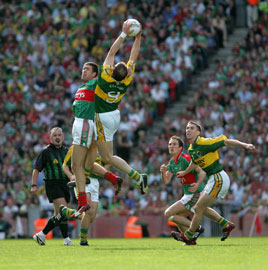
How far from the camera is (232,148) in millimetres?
21812

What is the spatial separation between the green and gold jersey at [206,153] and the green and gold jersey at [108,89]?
5.45ft

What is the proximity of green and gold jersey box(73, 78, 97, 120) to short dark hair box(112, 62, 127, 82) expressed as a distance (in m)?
0.70

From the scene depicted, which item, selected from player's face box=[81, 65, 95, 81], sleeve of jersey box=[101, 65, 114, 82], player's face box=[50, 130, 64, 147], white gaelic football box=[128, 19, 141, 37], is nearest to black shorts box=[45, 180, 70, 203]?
player's face box=[50, 130, 64, 147]

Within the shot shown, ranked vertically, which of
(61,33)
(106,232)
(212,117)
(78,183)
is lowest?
(106,232)

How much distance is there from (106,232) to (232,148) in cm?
Result: 416

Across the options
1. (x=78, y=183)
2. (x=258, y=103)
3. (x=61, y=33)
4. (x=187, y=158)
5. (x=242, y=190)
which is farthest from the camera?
(x=61, y=33)

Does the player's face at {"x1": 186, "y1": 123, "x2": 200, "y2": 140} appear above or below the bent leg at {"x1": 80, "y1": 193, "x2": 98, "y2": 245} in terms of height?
above

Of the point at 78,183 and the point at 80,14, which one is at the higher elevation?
the point at 80,14

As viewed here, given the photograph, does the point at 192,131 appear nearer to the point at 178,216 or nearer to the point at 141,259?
the point at 178,216

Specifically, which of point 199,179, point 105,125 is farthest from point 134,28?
point 199,179

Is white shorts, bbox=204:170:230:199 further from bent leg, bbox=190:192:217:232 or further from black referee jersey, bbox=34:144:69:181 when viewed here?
black referee jersey, bbox=34:144:69:181

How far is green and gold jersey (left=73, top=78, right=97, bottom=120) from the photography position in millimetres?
12422

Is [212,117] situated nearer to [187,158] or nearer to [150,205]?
[150,205]

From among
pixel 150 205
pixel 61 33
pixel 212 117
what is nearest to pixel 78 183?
pixel 150 205
